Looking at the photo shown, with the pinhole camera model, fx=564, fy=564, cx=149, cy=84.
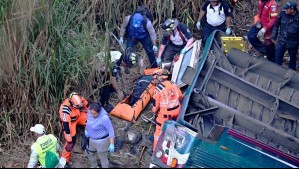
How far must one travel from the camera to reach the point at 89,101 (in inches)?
362

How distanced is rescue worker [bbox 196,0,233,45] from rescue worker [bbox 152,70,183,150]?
7.70 feet

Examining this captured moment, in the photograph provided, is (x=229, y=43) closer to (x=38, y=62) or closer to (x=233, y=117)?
(x=233, y=117)

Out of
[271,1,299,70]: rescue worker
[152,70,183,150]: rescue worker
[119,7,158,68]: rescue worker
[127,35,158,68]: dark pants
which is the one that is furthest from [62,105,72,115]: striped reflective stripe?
[271,1,299,70]: rescue worker

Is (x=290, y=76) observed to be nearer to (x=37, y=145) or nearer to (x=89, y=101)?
(x=89, y=101)

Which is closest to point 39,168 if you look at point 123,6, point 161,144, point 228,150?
point 161,144

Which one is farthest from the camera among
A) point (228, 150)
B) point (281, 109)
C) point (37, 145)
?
point (281, 109)

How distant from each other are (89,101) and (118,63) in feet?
3.31

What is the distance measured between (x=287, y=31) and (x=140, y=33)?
103 inches

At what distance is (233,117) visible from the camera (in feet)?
25.8

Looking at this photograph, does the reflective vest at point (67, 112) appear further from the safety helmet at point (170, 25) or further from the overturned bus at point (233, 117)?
the safety helmet at point (170, 25)

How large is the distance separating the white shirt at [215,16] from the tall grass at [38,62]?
2.27 m

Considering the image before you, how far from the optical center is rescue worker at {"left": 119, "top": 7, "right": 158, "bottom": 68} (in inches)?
401

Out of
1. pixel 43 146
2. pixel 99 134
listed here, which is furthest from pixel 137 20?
pixel 43 146

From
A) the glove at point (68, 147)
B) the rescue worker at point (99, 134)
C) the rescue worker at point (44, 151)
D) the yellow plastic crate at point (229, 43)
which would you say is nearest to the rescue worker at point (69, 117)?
the glove at point (68, 147)
